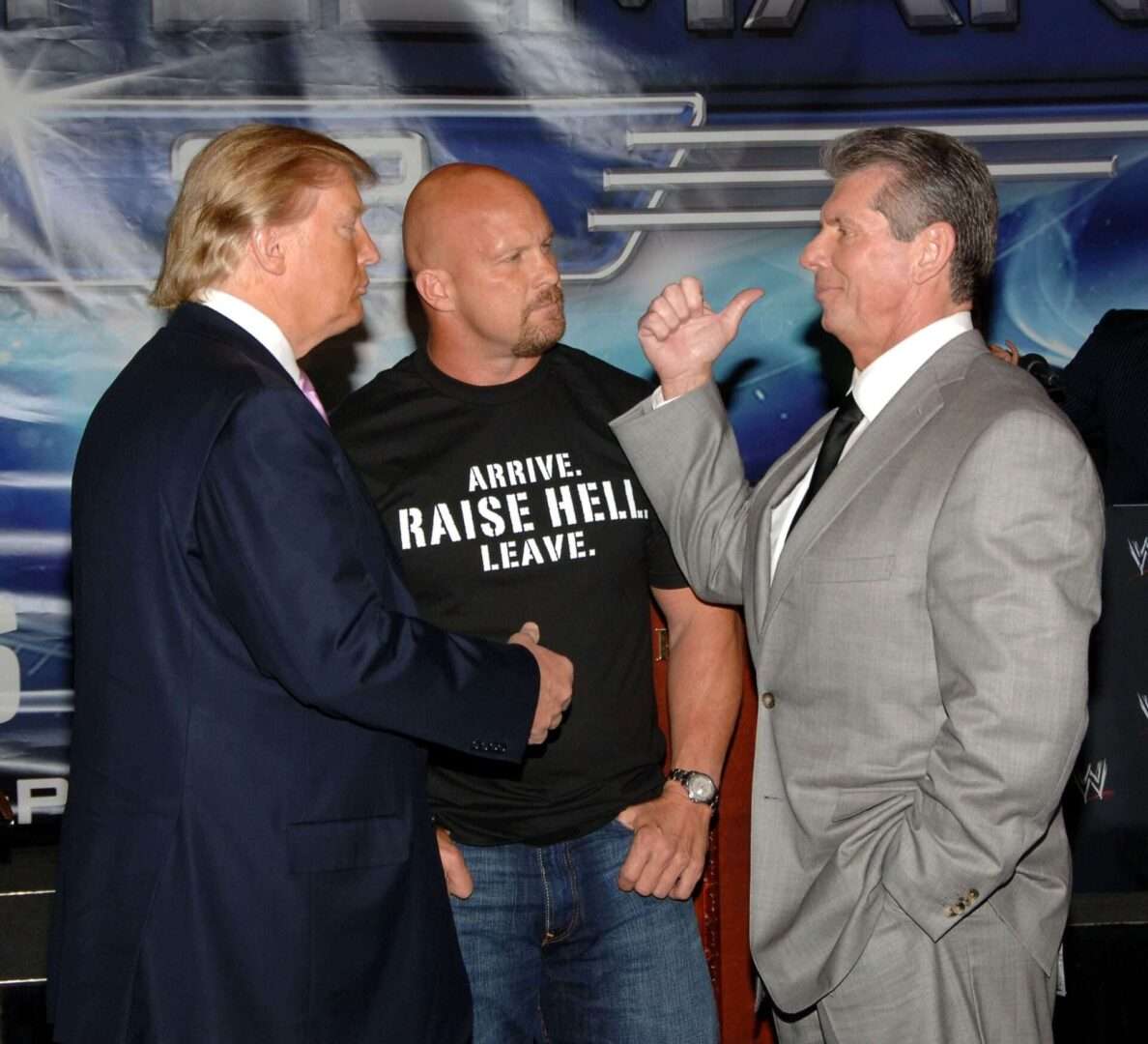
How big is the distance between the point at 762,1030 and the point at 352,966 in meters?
1.20

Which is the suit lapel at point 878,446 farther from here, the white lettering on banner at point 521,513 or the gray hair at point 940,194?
the white lettering on banner at point 521,513

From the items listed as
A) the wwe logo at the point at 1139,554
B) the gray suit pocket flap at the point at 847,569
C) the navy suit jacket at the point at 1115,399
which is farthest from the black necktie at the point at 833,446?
the navy suit jacket at the point at 1115,399

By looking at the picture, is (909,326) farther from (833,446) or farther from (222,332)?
(222,332)

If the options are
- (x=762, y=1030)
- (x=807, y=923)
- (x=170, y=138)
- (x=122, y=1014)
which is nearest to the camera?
(x=122, y=1014)

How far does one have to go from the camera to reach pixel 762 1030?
280 cm

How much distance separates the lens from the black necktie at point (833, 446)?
2.13 meters

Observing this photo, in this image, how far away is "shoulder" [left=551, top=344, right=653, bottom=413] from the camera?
2.51m

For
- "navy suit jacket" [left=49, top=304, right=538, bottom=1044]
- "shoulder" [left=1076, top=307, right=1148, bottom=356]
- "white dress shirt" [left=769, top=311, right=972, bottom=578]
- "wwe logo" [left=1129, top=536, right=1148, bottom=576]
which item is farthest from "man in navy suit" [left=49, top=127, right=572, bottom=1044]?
"shoulder" [left=1076, top=307, right=1148, bottom=356]

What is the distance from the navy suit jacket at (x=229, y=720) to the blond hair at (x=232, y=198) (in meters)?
0.12

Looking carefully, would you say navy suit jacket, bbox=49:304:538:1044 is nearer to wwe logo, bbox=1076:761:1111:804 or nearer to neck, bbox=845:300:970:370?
neck, bbox=845:300:970:370

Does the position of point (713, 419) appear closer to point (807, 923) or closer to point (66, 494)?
point (807, 923)

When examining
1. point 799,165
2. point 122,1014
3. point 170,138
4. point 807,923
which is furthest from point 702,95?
point 122,1014

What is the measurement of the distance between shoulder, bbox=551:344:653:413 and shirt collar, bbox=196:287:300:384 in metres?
0.67

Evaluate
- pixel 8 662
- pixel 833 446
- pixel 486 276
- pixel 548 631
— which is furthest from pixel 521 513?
pixel 8 662
